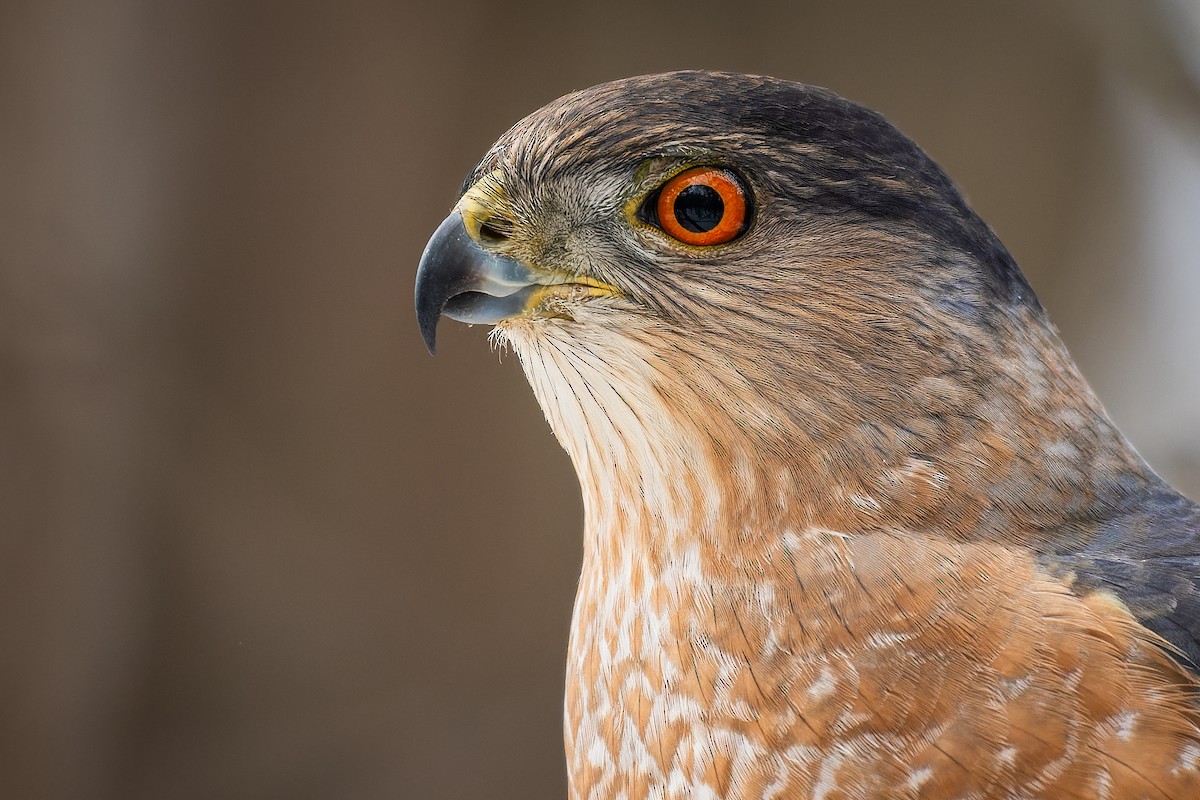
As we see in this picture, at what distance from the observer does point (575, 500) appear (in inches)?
196

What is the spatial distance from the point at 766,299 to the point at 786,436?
212 mm

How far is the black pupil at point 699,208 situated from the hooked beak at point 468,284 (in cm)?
25

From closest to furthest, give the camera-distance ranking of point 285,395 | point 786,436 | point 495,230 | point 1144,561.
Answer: point 1144,561
point 786,436
point 495,230
point 285,395

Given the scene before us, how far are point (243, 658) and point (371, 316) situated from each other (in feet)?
5.02

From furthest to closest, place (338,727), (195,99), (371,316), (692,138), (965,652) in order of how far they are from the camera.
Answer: (338,727)
(371,316)
(195,99)
(692,138)
(965,652)

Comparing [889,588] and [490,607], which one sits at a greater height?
[889,588]

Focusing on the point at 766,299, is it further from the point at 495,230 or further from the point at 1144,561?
the point at 1144,561

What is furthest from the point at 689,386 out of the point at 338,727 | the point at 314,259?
the point at 338,727

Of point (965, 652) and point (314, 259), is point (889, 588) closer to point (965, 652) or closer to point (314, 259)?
point (965, 652)

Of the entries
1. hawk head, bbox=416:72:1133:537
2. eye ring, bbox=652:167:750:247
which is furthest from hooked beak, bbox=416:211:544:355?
eye ring, bbox=652:167:750:247

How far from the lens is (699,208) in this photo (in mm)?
1719

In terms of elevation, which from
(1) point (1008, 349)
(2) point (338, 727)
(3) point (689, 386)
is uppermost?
(1) point (1008, 349)

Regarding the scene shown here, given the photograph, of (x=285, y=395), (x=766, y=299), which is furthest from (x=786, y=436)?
(x=285, y=395)

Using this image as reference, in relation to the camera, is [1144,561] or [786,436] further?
[786,436]
